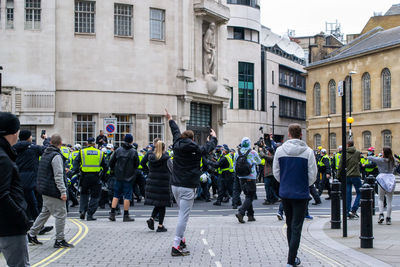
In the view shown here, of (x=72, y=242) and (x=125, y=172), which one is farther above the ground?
(x=125, y=172)

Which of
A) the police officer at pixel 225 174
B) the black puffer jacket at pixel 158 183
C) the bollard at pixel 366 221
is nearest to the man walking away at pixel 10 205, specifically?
the bollard at pixel 366 221

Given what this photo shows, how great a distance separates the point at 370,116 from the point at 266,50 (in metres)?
16.3

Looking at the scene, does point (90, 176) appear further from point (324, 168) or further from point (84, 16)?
point (84, 16)

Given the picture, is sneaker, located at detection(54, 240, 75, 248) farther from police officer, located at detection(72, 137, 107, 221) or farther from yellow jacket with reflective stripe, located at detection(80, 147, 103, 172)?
yellow jacket with reflective stripe, located at detection(80, 147, 103, 172)

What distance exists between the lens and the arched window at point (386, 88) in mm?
57469

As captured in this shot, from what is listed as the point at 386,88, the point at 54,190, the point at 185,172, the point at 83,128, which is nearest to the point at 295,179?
the point at 185,172

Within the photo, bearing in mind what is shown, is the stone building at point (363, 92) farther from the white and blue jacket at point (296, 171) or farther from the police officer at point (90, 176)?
the white and blue jacket at point (296, 171)

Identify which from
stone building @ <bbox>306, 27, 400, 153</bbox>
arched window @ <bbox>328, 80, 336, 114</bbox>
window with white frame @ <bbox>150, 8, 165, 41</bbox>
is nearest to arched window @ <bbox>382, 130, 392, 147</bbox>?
stone building @ <bbox>306, 27, 400, 153</bbox>

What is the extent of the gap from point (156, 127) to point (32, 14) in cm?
913

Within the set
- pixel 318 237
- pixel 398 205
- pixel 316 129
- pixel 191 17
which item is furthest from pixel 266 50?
pixel 318 237

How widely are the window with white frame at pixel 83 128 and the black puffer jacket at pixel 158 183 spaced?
1965 centimetres

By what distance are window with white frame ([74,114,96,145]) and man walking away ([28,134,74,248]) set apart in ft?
68.9

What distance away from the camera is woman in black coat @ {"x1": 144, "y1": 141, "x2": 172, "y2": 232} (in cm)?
1172

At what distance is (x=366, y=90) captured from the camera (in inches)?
2381
